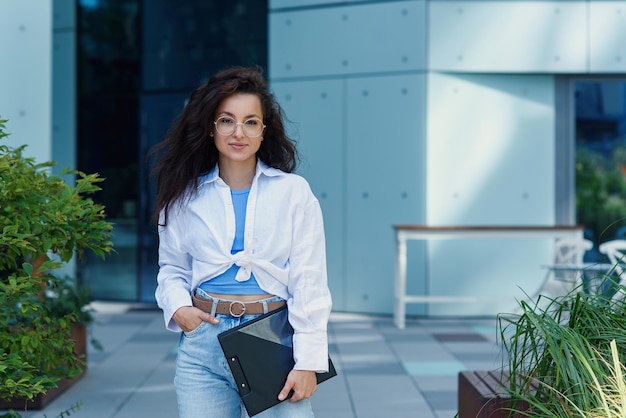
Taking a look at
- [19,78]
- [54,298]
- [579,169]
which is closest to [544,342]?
[54,298]

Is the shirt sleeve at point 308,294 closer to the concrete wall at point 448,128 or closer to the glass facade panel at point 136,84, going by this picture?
the concrete wall at point 448,128

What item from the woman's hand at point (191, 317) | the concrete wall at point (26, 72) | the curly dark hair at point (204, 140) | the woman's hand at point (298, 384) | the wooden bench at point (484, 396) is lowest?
the wooden bench at point (484, 396)

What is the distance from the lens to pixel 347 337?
28.1ft

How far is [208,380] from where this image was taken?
257cm

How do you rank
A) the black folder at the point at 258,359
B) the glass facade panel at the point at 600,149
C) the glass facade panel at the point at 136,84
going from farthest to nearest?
the glass facade panel at the point at 136,84 < the glass facade panel at the point at 600,149 < the black folder at the point at 258,359

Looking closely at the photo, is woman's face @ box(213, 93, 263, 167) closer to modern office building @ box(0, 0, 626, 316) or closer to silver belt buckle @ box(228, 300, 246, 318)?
silver belt buckle @ box(228, 300, 246, 318)

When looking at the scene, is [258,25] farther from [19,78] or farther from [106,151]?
[19,78]

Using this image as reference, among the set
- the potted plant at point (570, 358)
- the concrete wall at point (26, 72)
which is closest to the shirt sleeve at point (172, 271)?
the potted plant at point (570, 358)

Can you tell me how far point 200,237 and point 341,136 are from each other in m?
7.71

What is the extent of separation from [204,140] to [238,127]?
0.16 metres

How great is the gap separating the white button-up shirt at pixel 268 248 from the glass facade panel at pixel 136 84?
861 centimetres

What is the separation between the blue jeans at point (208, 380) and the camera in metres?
2.55

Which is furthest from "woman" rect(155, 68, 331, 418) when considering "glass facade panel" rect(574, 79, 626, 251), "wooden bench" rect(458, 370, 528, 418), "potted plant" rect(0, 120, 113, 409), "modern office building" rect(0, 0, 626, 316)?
"glass facade panel" rect(574, 79, 626, 251)

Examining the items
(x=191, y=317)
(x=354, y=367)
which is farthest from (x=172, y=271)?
(x=354, y=367)
